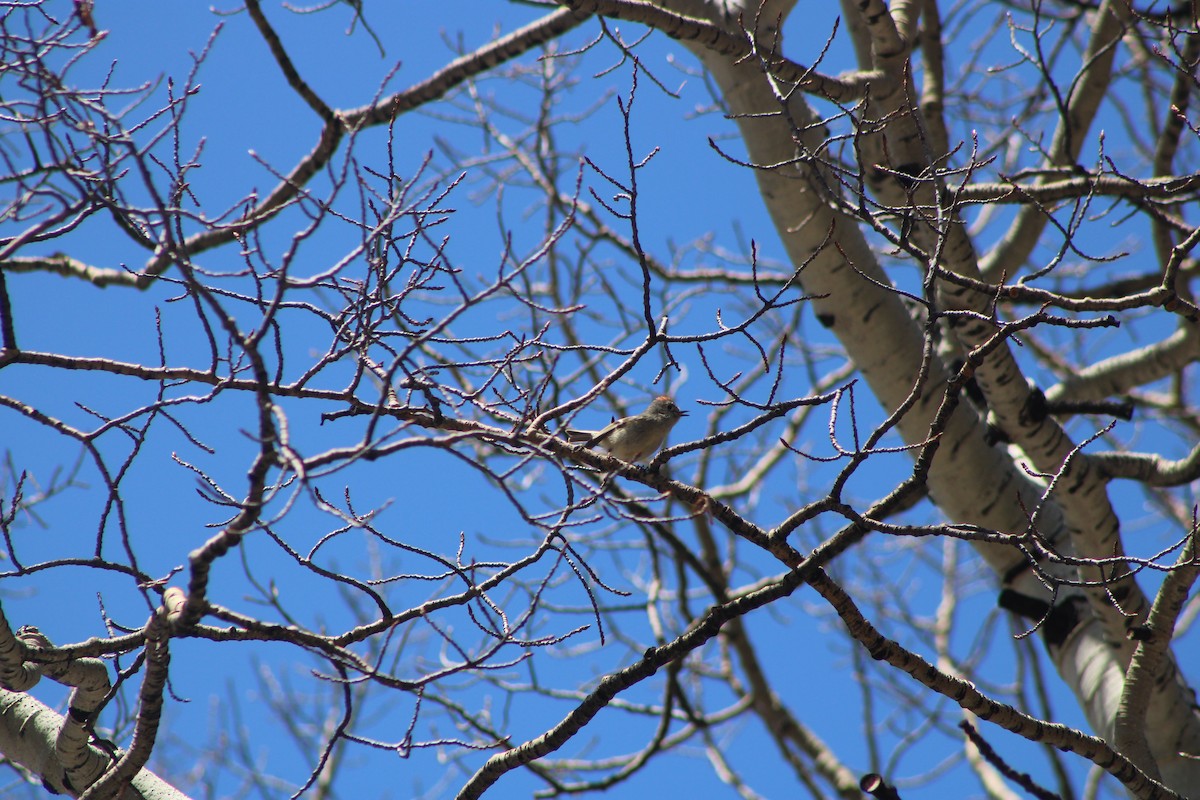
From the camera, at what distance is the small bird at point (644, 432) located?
212 inches

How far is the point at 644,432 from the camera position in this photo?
5414 millimetres

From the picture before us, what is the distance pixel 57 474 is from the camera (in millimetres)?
5285

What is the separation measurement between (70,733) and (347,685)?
116 cm

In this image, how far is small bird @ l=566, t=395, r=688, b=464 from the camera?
17.7 ft

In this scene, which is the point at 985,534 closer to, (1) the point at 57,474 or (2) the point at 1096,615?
(2) the point at 1096,615

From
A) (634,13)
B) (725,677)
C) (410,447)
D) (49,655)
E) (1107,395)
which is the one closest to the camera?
(410,447)

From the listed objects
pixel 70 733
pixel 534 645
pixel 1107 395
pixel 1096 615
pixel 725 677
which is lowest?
pixel 70 733

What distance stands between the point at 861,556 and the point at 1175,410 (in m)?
3.34

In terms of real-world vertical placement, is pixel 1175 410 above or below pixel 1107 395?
above

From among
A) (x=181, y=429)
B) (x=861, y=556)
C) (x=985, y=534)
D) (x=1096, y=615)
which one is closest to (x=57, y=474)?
(x=181, y=429)

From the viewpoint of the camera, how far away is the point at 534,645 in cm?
289

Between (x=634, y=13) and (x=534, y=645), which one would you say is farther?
(x=634, y=13)

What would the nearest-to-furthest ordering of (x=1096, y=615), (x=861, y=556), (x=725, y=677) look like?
(x=1096, y=615) < (x=725, y=677) < (x=861, y=556)

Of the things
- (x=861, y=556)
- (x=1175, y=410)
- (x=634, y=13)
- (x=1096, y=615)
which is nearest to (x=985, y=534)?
(x=1096, y=615)
